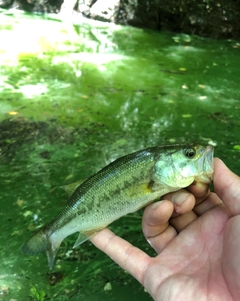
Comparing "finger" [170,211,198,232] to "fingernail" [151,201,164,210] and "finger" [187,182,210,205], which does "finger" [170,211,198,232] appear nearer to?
"finger" [187,182,210,205]

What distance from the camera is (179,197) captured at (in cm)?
185

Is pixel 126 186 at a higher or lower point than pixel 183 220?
higher

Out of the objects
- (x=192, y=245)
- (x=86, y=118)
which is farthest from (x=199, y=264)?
(x=86, y=118)

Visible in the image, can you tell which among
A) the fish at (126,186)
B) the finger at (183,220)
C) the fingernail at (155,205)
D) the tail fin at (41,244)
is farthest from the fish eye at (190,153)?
the tail fin at (41,244)

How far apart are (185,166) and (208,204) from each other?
0.34m

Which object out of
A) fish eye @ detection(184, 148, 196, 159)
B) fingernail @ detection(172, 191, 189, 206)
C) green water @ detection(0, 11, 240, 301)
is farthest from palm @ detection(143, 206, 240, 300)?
green water @ detection(0, 11, 240, 301)

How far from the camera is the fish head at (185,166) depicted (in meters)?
1.82

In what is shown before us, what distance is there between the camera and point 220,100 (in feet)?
17.4

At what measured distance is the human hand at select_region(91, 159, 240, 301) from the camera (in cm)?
172

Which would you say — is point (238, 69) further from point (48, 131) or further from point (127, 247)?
point (127, 247)

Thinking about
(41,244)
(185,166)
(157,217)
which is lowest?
(41,244)

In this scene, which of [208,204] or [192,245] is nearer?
[192,245]

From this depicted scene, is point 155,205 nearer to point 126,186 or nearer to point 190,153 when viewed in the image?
point 126,186

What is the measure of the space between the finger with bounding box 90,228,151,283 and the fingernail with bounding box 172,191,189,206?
13.3 inches
